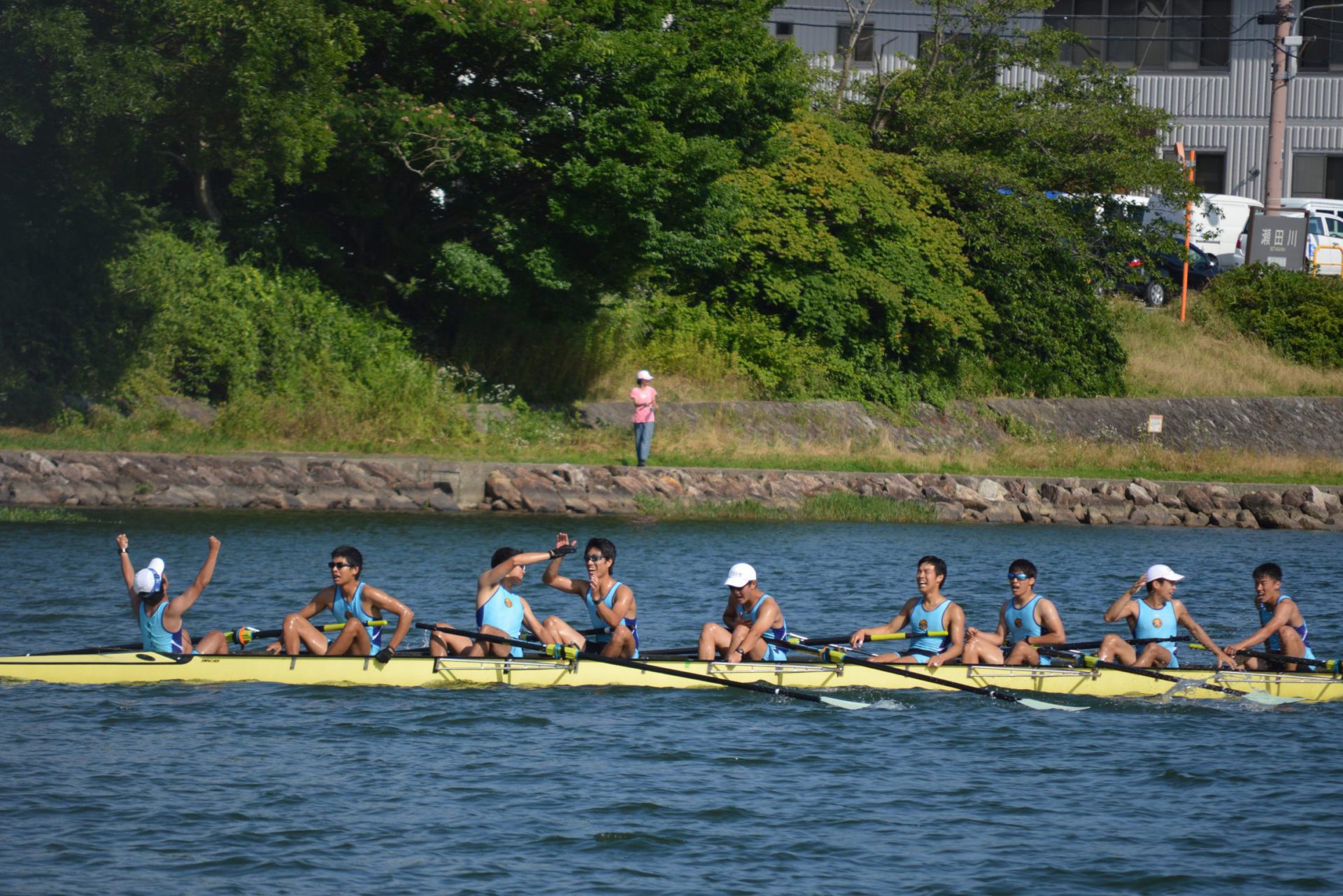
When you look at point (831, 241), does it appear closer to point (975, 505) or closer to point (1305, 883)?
point (975, 505)

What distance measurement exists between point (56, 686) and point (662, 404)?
16915mm

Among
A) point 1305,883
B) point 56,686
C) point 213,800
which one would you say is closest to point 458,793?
point 213,800

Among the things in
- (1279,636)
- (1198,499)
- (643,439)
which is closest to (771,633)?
(1279,636)

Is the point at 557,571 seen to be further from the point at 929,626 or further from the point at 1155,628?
the point at 1155,628

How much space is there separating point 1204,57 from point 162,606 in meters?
41.5

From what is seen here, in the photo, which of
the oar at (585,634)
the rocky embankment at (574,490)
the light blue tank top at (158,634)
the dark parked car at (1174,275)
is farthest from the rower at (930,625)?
the dark parked car at (1174,275)

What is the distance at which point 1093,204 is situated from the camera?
35906mm

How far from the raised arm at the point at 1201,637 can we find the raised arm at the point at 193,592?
8933mm

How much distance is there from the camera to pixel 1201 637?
1541 cm

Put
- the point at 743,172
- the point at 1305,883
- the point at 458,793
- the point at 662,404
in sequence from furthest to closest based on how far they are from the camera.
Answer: the point at 743,172 → the point at 662,404 → the point at 458,793 → the point at 1305,883

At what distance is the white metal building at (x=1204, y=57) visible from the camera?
1861 inches

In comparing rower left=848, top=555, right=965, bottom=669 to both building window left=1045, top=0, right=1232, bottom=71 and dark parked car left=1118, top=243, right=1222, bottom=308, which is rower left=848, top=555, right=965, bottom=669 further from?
building window left=1045, top=0, right=1232, bottom=71

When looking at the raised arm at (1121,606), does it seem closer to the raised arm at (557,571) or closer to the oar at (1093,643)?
the oar at (1093,643)

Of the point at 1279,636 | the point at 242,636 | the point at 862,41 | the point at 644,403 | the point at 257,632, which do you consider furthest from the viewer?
the point at 862,41
